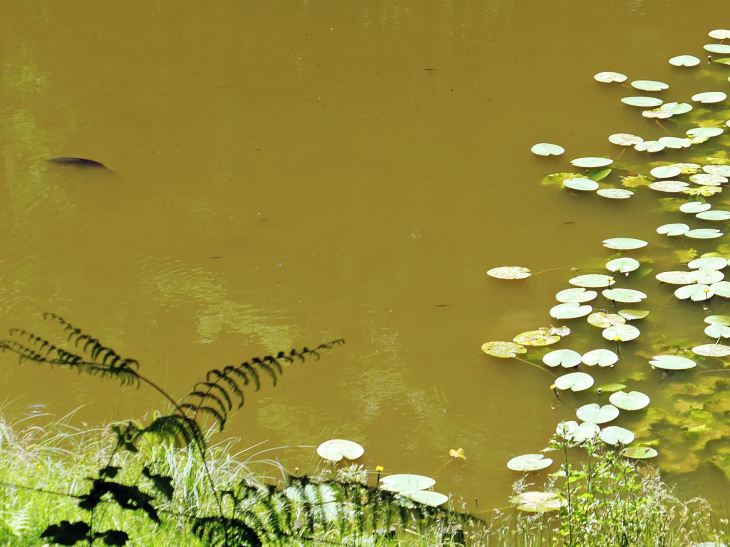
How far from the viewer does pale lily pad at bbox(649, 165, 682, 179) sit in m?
3.67

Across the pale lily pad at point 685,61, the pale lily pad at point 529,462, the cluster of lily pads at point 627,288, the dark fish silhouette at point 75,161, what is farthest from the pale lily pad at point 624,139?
the dark fish silhouette at point 75,161

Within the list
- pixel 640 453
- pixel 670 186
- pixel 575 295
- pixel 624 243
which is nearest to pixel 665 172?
pixel 670 186

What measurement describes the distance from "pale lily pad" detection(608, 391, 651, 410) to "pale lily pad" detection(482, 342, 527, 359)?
1.23 ft

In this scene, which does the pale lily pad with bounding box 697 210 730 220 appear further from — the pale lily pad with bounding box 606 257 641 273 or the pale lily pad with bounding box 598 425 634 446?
the pale lily pad with bounding box 598 425 634 446

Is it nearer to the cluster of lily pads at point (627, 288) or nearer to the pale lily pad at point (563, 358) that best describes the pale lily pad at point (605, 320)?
the cluster of lily pads at point (627, 288)

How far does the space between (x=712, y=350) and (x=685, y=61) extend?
271cm

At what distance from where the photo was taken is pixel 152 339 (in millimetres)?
2979

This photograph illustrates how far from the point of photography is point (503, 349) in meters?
2.82

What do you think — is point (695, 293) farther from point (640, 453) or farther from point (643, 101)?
point (643, 101)

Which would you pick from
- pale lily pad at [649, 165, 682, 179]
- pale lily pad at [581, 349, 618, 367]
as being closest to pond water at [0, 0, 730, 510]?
pale lily pad at [581, 349, 618, 367]

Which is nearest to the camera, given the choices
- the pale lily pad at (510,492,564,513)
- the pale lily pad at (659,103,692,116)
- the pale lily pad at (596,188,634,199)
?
the pale lily pad at (510,492,564,513)

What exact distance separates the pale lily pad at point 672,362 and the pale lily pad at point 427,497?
0.95 m

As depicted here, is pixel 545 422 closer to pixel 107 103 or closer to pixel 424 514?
pixel 424 514

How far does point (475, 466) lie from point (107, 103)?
3.41 metres
